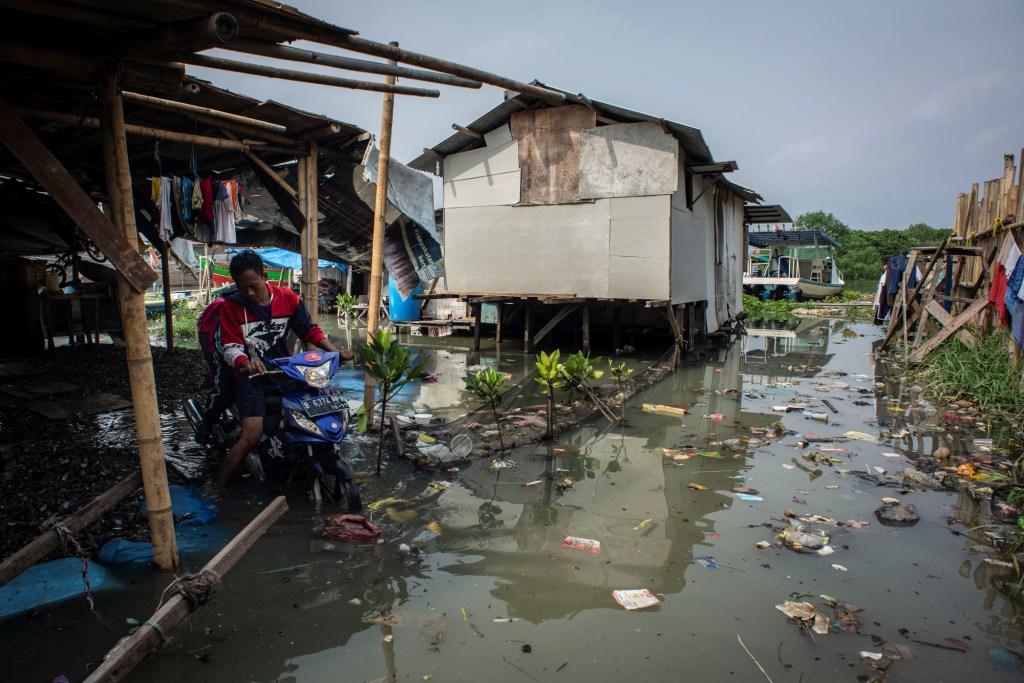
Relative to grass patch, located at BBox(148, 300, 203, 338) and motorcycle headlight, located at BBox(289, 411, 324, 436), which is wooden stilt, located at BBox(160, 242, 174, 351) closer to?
grass patch, located at BBox(148, 300, 203, 338)

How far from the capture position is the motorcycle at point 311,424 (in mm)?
4207

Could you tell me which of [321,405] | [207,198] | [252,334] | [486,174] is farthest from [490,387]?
[486,174]

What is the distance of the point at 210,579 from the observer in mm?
2529

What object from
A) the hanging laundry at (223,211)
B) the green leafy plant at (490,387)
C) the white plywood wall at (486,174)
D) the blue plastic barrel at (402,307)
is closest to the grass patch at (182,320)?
the blue plastic barrel at (402,307)

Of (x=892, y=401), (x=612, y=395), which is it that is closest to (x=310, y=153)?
(x=612, y=395)

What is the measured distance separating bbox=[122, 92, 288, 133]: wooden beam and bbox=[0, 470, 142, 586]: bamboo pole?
2.89 metres

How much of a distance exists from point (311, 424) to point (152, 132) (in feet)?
9.16

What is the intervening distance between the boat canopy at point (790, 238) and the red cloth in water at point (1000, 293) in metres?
22.9

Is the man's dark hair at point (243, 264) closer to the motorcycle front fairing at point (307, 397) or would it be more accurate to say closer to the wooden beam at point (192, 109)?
the motorcycle front fairing at point (307, 397)

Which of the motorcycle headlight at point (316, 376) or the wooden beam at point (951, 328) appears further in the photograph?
the wooden beam at point (951, 328)

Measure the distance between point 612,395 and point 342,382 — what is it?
4.09 m

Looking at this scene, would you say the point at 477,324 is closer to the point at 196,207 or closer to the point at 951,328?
the point at 196,207

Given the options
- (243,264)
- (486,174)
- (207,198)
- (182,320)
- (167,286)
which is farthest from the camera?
(182,320)

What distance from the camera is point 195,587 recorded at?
2.49 m
